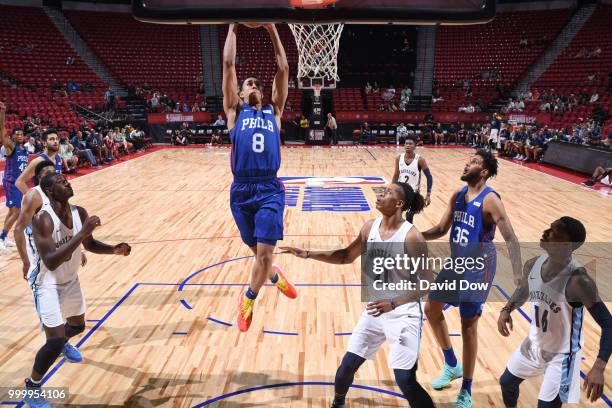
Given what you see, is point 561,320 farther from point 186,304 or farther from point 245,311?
point 186,304

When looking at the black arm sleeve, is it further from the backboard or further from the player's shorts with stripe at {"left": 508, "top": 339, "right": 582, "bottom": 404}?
the backboard

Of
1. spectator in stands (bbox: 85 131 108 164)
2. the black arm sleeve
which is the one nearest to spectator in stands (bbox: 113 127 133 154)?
spectator in stands (bbox: 85 131 108 164)

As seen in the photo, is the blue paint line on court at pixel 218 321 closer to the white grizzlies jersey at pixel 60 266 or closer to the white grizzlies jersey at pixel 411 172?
the white grizzlies jersey at pixel 60 266

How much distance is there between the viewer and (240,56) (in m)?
27.0

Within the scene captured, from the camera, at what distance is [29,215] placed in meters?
3.71

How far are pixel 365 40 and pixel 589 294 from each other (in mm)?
27289

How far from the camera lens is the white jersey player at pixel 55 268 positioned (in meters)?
3.20

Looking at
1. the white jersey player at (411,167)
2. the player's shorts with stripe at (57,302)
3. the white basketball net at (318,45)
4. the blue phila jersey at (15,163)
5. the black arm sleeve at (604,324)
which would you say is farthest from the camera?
the white basketball net at (318,45)

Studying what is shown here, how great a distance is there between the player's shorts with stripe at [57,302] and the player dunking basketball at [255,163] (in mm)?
1200

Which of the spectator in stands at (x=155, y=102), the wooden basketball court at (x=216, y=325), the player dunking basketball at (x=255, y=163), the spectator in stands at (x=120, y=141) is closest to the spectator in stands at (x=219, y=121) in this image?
the spectator in stands at (x=155, y=102)

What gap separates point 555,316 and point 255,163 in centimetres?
226

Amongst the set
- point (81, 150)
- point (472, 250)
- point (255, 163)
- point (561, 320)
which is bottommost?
point (81, 150)

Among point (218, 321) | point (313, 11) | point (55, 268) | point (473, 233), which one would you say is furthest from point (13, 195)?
point (473, 233)

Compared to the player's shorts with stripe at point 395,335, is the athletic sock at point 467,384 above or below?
below
